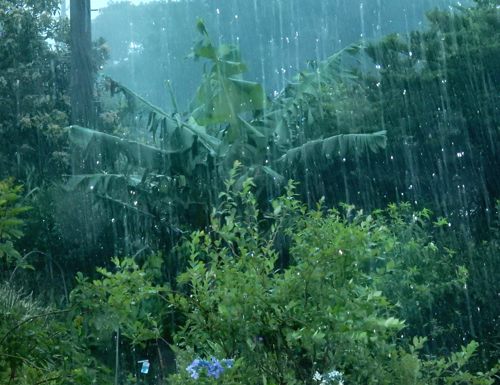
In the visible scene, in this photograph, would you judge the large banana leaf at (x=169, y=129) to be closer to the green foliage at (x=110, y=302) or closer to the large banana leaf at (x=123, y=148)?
the large banana leaf at (x=123, y=148)

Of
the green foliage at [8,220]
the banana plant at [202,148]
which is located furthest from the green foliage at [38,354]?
the banana plant at [202,148]

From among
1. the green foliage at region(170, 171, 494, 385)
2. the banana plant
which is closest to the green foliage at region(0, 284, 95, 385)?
the green foliage at region(170, 171, 494, 385)

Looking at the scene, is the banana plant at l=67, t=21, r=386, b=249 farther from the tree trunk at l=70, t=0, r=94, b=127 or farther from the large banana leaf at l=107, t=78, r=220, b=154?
the tree trunk at l=70, t=0, r=94, b=127

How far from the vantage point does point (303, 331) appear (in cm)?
369

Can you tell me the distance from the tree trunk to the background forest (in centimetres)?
73

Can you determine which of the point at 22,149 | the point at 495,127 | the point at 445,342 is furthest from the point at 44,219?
the point at 495,127

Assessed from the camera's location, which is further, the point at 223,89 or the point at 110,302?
the point at 223,89

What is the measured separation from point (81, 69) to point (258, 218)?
6.25m

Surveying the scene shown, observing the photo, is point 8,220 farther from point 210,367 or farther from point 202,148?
point 202,148

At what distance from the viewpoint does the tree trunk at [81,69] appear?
51.6 ft

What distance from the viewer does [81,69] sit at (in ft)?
52.2

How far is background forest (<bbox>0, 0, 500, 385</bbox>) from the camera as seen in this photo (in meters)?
3.84

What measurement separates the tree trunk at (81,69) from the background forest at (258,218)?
728 millimetres

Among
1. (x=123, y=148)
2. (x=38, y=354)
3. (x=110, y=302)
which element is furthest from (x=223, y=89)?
(x=38, y=354)
